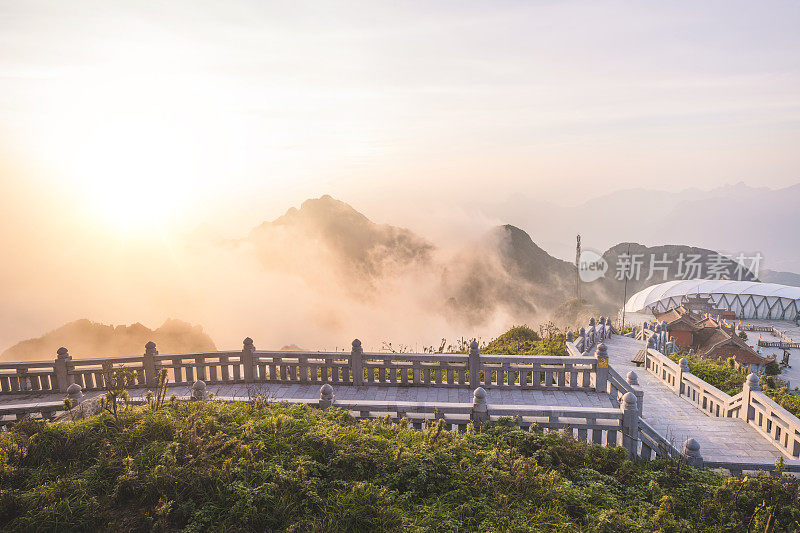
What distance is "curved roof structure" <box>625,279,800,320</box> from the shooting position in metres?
60.8

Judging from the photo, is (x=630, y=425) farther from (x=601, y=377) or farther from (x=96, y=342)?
(x=96, y=342)

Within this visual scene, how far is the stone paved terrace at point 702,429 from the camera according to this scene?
1062 centimetres

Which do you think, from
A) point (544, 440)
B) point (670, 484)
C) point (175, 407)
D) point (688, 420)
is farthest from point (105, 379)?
point (688, 420)

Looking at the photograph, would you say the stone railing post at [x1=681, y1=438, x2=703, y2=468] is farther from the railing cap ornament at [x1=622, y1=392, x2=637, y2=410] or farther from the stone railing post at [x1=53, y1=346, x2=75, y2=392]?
the stone railing post at [x1=53, y1=346, x2=75, y2=392]

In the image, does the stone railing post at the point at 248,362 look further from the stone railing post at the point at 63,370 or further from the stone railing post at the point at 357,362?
the stone railing post at the point at 63,370

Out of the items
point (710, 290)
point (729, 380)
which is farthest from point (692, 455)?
point (710, 290)

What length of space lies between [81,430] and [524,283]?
98.2m

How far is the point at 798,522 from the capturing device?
21.0 feet

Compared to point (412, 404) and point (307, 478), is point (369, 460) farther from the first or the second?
point (412, 404)

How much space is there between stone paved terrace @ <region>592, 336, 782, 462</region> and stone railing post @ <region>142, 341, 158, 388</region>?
1310cm

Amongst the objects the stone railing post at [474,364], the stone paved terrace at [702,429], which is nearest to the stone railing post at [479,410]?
the stone paved terrace at [702,429]

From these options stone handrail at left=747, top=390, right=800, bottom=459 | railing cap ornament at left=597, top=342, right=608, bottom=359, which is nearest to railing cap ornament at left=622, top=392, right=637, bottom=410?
railing cap ornament at left=597, top=342, right=608, bottom=359

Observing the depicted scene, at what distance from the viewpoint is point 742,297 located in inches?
2458

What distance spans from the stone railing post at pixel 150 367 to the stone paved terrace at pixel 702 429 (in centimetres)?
1310
